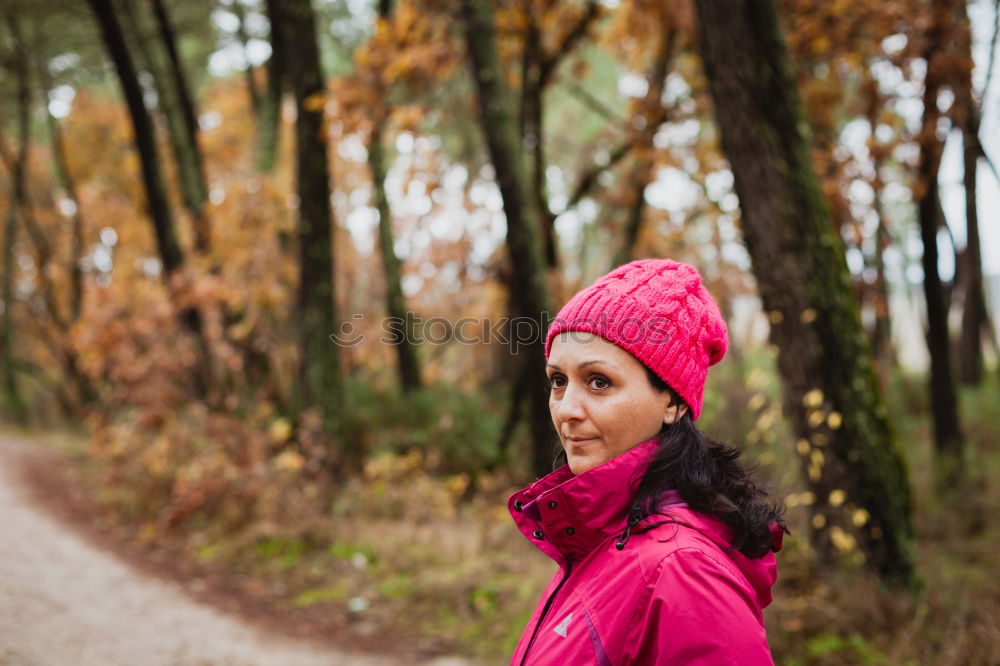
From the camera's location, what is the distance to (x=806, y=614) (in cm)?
437

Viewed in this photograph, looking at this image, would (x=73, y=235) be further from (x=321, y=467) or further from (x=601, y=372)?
(x=601, y=372)

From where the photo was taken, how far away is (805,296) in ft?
15.1

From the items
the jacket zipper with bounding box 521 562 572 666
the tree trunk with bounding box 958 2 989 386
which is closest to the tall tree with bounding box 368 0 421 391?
the tree trunk with bounding box 958 2 989 386

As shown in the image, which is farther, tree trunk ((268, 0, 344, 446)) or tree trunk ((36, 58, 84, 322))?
tree trunk ((36, 58, 84, 322))

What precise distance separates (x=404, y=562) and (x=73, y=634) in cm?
252

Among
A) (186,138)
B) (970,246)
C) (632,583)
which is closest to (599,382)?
(632,583)

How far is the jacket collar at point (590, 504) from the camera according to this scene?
5.71 ft

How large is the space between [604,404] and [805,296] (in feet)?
10.8

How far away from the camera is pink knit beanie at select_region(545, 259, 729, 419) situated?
181 cm

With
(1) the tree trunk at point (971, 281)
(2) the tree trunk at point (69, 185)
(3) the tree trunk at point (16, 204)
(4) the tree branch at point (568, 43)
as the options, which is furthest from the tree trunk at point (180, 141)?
(1) the tree trunk at point (971, 281)

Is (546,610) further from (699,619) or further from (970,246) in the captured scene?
(970,246)

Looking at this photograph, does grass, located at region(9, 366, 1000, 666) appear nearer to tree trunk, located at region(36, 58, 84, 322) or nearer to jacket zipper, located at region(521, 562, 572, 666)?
jacket zipper, located at region(521, 562, 572, 666)

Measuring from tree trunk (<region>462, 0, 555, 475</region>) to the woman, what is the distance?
5424 millimetres

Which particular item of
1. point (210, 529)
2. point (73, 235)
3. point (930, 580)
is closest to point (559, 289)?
point (210, 529)
